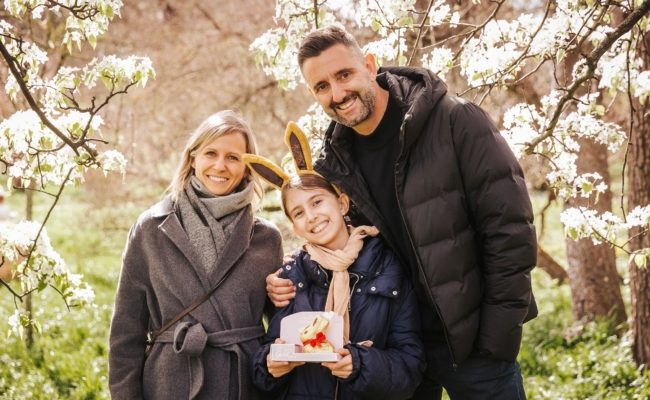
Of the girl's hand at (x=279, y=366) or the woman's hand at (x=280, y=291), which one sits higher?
the woman's hand at (x=280, y=291)

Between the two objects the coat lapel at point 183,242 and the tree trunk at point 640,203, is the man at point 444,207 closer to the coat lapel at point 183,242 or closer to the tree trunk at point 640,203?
the coat lapel at point 183,242

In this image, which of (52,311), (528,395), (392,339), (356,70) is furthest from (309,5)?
(52,311)

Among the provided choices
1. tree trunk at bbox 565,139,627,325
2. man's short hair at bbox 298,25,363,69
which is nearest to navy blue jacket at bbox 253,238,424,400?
man's short hair at bbox 298,25,363,69

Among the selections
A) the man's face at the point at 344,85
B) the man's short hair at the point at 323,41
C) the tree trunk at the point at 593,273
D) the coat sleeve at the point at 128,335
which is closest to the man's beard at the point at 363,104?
the man's face at the point at 344,85

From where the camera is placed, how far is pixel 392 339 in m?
2.63

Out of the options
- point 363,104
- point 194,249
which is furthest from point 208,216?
point 363,104

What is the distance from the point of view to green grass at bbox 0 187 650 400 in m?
4.85

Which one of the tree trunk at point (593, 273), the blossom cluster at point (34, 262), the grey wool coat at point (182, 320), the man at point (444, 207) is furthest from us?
the tree trunk at point (593, 273)

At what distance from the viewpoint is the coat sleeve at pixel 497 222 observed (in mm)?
2469

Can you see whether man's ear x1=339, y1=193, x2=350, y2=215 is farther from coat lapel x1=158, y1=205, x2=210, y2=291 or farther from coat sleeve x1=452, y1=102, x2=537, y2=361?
coat lapel x1=158, y1=205, x2=210, y2=291

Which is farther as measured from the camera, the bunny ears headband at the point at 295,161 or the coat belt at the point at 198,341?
the bunny ears headband at the point at 295,161

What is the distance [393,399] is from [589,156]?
401cm

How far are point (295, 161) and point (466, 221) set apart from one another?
75 cm

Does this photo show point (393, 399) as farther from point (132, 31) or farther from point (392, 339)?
point (132, 31)
